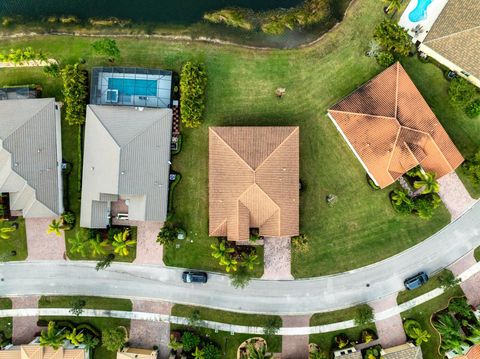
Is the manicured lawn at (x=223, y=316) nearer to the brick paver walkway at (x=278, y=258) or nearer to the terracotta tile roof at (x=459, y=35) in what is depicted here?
the brick paver walkway at (x=278, y=258)

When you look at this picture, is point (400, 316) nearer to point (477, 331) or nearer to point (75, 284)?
point (477, 331)

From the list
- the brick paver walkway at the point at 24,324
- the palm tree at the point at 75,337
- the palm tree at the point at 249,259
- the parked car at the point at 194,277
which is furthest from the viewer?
→ the brick paver walkway at the point at 24,324

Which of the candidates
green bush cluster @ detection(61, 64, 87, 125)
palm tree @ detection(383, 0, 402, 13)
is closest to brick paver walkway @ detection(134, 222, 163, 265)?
green bush cluster @ detection(61, 64, 87, 125)

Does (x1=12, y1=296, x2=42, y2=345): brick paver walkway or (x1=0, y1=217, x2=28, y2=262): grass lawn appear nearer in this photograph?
(x1=0, y1=217, x2=28, y2=262): grass lawn

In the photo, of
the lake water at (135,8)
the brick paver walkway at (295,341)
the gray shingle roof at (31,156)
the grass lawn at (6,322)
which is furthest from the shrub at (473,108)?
the grass lawn at (6,322)

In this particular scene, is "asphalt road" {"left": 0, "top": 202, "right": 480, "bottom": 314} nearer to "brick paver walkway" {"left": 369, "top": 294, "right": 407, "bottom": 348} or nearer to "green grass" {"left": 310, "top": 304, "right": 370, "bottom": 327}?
"green grass" {"left": 310, "top": 304, "right": 370, "bottom": 327}
